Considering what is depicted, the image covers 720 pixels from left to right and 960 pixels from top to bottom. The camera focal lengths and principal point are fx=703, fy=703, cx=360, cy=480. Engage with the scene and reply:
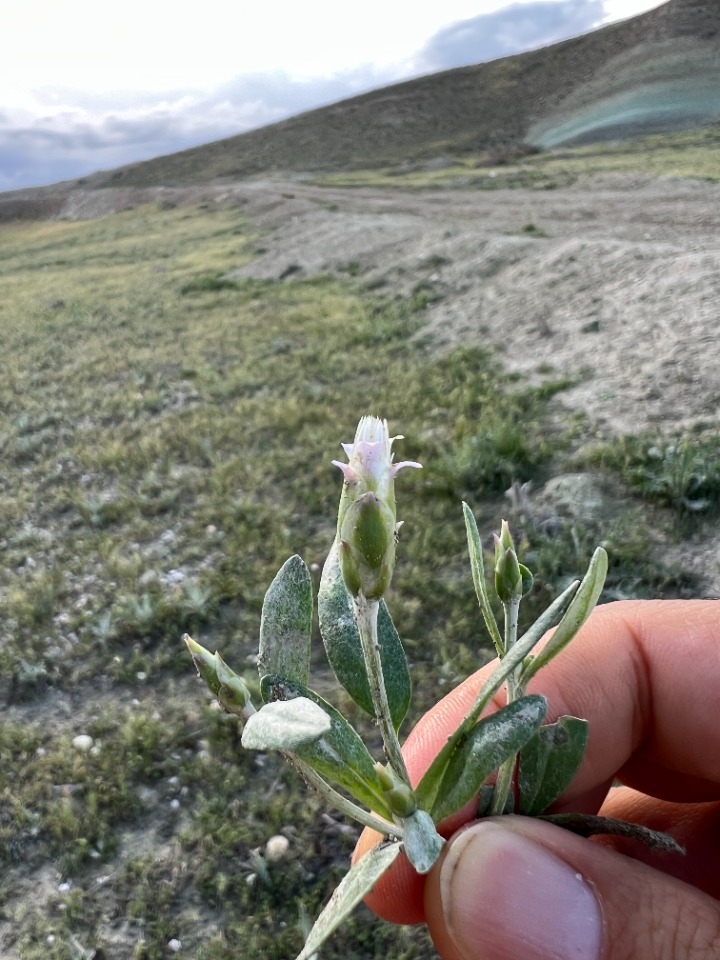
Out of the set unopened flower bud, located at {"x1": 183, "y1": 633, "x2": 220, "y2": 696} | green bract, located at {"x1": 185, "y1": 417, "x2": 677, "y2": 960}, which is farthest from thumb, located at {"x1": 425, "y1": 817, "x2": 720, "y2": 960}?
unopened flower bud, located at {"x1": 183, "y1": 633, "x2": 220, "y2": 696}

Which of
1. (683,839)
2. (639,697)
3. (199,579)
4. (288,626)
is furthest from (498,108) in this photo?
(288,626)

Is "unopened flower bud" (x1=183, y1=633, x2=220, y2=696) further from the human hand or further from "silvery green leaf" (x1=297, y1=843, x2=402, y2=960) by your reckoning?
the human hand

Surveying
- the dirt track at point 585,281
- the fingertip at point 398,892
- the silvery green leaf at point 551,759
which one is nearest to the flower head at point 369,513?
the silvery green leaf at point 551,759

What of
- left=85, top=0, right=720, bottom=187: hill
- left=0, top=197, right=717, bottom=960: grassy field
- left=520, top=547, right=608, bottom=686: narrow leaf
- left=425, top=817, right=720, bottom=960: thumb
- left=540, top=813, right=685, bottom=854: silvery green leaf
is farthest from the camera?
left=85, top=0, right=720, bottom=187: hill

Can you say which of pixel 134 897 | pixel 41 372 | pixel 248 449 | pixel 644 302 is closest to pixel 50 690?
pixel 134 897

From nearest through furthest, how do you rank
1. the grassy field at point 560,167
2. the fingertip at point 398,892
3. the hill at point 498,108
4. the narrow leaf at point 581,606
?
the narrow leaf at point 581,606, the fingertip at point 398,892, the grassy field at point 560,167, the hill at point 498,108

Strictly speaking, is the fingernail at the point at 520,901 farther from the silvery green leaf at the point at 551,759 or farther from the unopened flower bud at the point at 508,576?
the unopened flower bud at the point at 508,576
